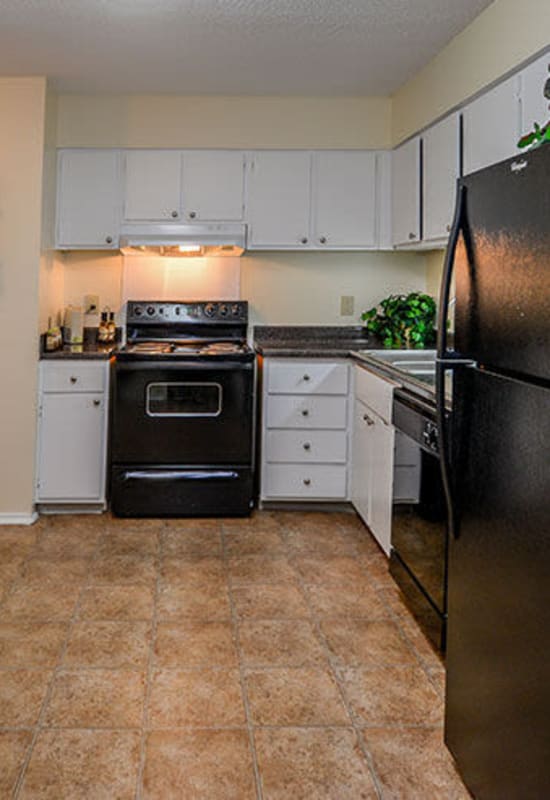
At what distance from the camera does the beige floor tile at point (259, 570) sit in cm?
306

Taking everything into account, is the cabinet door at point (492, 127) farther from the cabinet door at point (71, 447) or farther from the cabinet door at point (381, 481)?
the cabinet door at point (71, 447)

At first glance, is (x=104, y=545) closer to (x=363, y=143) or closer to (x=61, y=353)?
(x=61, y=353)

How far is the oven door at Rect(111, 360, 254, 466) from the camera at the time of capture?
12.5 ft

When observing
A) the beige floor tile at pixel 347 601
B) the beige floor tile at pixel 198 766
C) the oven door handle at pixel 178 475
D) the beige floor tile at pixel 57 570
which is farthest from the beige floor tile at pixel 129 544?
the beige floor tile at pixel 198 766

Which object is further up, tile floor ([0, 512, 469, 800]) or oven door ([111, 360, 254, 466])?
oven door ([111, 360, 254, 466])

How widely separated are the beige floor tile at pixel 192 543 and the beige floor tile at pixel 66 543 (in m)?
0.35

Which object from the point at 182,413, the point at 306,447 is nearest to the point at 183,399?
the point at 182,413

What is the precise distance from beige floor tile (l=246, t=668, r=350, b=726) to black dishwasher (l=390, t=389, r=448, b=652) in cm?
43

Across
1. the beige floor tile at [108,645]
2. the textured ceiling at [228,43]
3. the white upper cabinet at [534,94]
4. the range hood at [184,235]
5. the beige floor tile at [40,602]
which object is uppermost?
the textured ceiling at [228,43]

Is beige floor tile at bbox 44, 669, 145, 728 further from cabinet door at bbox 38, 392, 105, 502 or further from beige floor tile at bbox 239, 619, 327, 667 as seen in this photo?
cabinet door at bbox 38, 392, 105, 502

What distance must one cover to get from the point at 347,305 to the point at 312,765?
3.12 meters

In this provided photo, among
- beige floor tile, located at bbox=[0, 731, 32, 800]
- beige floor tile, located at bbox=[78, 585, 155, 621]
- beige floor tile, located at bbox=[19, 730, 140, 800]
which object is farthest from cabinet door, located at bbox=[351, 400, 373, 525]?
beige floor tile, located at bbox=[0, 731, 32, 800]

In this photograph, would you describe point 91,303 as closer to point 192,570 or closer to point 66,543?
point 66,543

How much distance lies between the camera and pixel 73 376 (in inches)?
152
